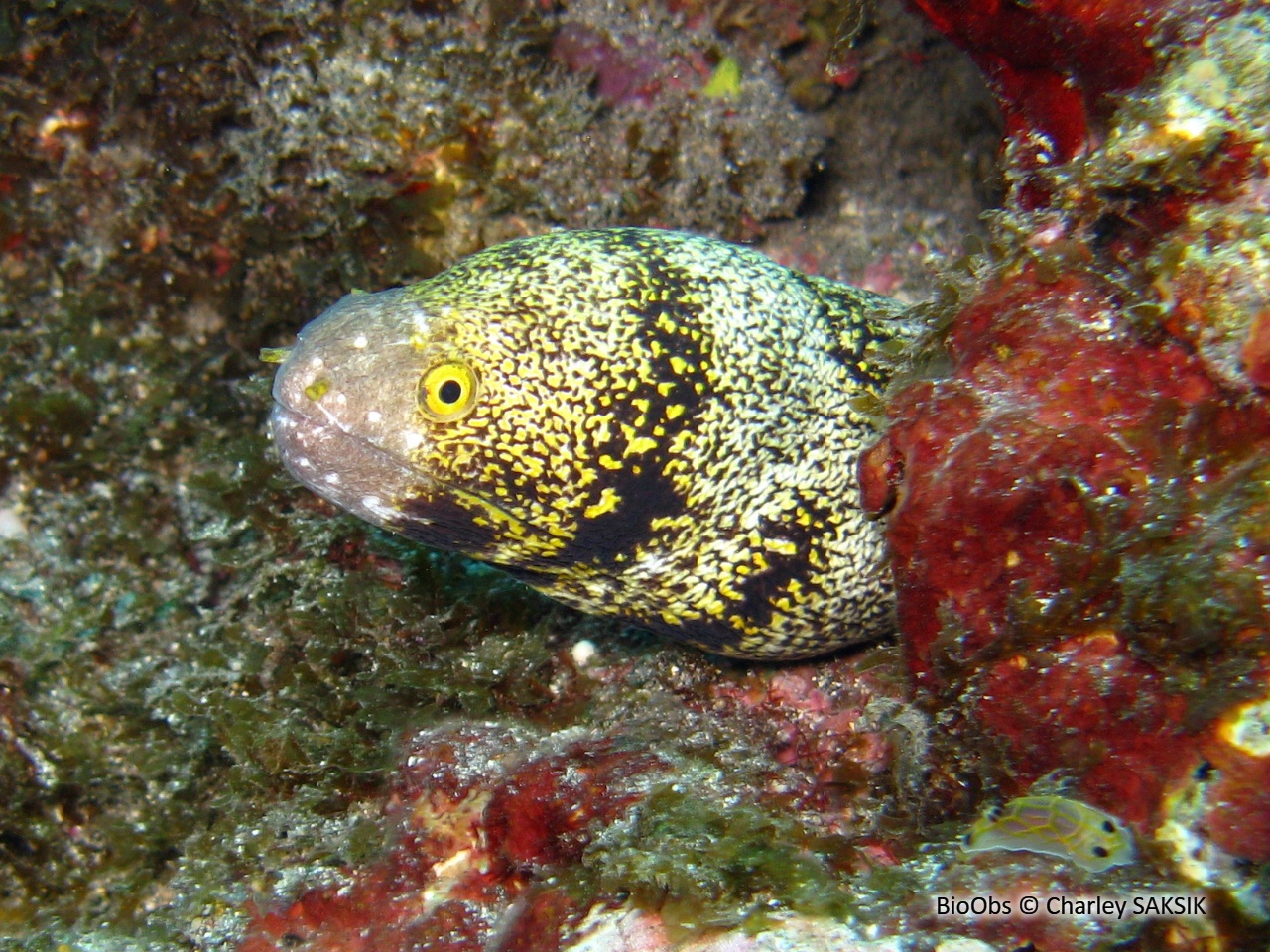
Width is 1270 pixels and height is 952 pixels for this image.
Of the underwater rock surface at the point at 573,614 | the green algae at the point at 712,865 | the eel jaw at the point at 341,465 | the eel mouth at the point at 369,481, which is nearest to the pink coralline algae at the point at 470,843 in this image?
the underwater rock surface at the point at 573,614

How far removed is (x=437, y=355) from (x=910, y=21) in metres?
3.67

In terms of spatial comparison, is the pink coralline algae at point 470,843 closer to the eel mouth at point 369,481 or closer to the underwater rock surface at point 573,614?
the underwater rock surface at point 573,614

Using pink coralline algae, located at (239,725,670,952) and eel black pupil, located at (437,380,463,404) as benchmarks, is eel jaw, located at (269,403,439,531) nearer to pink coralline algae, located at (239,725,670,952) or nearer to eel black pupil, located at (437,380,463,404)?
eel black pupil, located at (437,380,463,404)

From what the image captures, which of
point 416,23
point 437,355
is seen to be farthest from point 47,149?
point 437,355

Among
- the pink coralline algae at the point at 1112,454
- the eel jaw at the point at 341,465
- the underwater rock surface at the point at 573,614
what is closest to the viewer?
the pink coralline algae at the point at 1112,454

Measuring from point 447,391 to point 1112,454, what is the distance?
Answer: 73.2 inches

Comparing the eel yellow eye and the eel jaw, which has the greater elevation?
the eel yellow eye

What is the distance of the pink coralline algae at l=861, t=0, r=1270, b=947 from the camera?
1732 mm

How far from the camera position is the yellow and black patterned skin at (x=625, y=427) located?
248 cm

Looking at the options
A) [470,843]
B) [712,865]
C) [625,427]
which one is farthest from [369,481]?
[712,865]

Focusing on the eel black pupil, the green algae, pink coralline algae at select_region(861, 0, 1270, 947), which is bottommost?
the green algae

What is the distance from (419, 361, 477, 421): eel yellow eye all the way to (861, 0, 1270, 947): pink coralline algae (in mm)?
1282

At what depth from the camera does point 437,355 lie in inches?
97.1

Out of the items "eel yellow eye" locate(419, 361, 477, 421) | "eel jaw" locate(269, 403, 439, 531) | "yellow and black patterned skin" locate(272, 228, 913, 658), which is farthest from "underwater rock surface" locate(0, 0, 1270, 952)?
"eel yellow eye" locate(419, 361, 477, 421)
